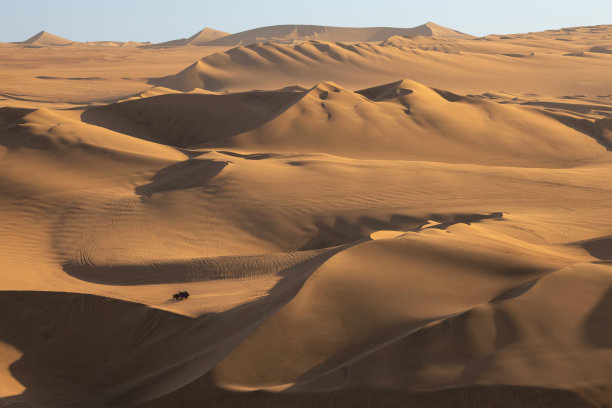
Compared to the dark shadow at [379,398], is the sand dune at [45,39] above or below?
above

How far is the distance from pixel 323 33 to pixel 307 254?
112m

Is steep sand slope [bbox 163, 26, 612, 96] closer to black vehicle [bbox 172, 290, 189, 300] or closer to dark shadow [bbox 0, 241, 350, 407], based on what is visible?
black vehicle [bbox 172, 290, 189, 300]

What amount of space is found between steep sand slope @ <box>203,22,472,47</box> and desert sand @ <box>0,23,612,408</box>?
89.0 meters

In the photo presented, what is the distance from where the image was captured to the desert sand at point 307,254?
4.44 metres

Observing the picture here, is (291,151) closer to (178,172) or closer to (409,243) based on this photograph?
(178,172)

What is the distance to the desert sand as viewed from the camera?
14.6 feet

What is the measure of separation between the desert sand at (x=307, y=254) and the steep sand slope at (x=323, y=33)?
89.0 metres

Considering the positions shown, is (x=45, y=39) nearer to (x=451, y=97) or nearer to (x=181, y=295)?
(x=451, y=97)

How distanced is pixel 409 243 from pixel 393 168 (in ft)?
22.0

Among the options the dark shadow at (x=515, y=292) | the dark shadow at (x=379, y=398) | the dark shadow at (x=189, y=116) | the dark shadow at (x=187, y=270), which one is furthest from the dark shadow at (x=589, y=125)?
the dark shadow at (x=379, y=398)

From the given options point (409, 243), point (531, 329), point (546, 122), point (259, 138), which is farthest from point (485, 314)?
point (546, 122)

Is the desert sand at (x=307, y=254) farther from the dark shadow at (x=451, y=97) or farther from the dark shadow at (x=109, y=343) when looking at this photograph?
the dark shadow at (x=451, y=97)

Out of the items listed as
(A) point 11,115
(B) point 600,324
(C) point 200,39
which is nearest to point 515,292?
(B) point 600,324

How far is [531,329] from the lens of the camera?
4496mm
